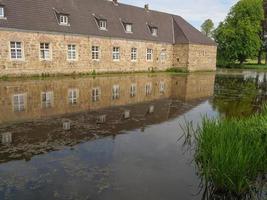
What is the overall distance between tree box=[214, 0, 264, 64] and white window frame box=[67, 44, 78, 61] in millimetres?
27443

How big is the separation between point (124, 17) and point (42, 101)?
2088 centimetres

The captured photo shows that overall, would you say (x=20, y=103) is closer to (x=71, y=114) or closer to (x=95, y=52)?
(x=71, y=114)

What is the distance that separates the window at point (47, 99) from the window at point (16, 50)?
357 inches

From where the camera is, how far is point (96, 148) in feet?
21.3

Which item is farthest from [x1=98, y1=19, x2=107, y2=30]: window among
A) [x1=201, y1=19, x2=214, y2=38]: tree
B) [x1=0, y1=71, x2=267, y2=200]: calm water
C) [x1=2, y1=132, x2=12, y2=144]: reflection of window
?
[x1=201, y1=19, x2=214, y2=38]: tree

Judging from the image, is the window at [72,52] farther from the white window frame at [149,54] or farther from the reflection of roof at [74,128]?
the reflection of roof at [74,128]

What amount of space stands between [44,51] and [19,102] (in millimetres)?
12437

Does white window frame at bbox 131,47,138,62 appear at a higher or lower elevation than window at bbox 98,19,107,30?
lower

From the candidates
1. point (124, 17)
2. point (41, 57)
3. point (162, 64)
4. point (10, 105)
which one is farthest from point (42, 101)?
point (162, 64)

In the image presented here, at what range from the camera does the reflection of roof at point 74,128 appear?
6.28 m

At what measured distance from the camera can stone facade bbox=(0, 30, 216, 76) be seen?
67.9ft

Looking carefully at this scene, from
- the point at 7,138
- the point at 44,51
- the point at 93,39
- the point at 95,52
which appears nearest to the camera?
the point at 7,138

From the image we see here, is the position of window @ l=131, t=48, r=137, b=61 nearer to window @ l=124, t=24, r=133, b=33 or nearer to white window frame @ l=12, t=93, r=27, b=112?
window @ l=124, t=24, r=133, b=33

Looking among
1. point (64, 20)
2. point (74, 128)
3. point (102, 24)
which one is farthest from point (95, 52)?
point (74, 128)
